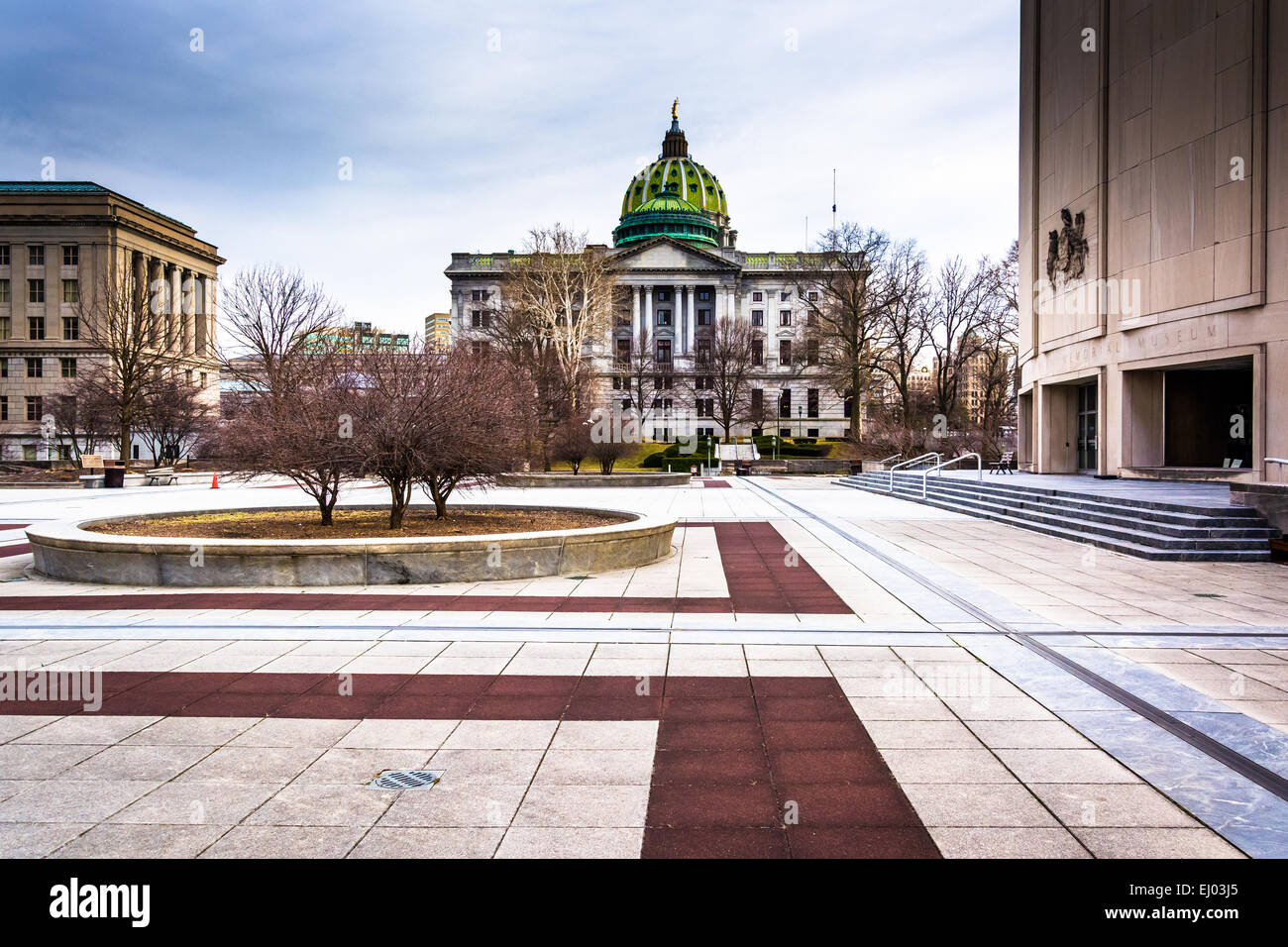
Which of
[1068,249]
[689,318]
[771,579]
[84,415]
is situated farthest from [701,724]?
[689,318]

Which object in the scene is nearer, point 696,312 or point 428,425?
point 428,425

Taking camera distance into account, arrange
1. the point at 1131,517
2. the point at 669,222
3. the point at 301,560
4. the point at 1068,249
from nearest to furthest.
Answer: the point at 301,560, the point at 1131,517, the point at 1068,249, the point at 669,222

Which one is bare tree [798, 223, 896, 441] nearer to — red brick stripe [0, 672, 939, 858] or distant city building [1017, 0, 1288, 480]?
distant city building [1017, 0, 1288, 480]

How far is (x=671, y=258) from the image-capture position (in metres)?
93.6

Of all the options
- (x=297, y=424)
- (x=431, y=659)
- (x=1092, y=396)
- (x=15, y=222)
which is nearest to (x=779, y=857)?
(x=431, y=659)

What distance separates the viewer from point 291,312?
4075 centimetres

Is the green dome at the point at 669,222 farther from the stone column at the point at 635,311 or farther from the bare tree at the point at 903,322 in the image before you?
the bare tree at the point at 903,322

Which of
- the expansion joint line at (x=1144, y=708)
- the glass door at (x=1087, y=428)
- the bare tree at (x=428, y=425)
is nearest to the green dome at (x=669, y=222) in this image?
the glass door at (x=1087, y=428)

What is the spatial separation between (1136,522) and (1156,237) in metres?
12.8

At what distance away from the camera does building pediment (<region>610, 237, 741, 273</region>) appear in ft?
305

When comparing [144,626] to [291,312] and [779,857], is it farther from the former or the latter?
[291,312]

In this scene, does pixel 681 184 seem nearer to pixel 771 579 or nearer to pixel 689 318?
pixel 689 318

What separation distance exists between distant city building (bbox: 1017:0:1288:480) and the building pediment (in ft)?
192

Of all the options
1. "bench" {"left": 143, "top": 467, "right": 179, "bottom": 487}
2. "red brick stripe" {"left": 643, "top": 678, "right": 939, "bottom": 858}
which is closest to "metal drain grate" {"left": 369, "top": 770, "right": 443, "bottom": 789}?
"red brick stripe" {"left": 643, "top": 678, "right": 939, "bottom": 858}
